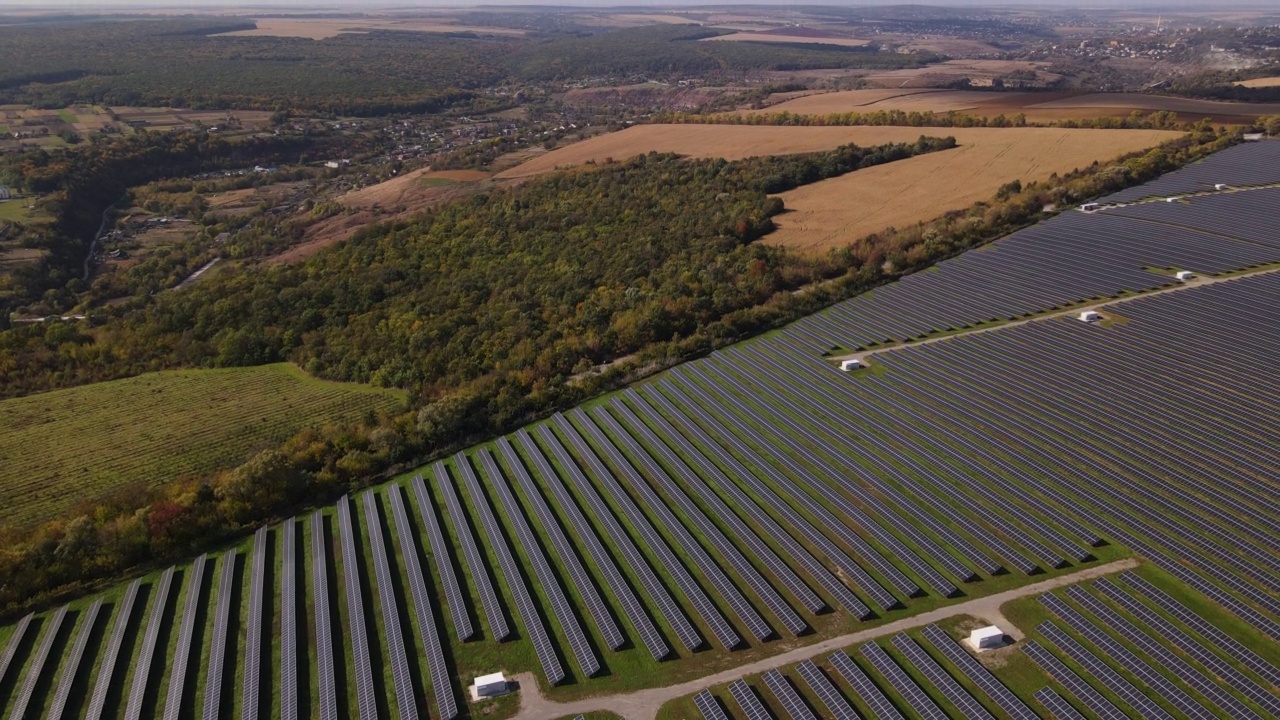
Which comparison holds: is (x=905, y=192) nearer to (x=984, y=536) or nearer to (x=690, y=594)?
(x=984, y=536)

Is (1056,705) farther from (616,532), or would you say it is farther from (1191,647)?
(616,532)

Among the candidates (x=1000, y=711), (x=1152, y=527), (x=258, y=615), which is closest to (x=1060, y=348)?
(x=1152, y=527)

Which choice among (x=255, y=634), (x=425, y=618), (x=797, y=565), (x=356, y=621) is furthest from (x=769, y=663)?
(x=255, y=634)

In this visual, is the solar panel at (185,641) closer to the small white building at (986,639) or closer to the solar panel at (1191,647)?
the small white building at (986,639)

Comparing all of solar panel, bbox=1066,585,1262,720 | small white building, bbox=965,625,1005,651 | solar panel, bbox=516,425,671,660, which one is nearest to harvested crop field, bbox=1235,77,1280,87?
solar panel, bbox=1066,585,1262,720

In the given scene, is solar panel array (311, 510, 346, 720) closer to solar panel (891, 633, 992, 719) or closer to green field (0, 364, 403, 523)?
green field (0, 364, 403, 523)
